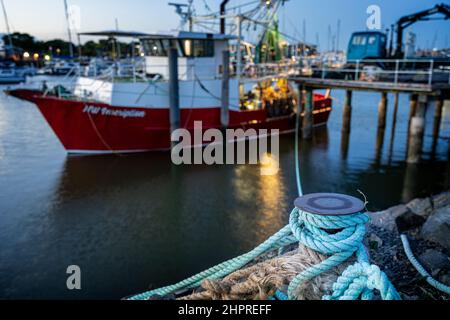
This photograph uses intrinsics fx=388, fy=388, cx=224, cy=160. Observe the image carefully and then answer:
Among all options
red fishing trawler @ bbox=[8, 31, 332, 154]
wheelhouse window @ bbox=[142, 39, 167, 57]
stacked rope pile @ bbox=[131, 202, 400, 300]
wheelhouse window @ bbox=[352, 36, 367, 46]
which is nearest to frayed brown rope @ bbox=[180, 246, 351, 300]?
stacked rope pile @ bbox=[131, 202, 400, 300]

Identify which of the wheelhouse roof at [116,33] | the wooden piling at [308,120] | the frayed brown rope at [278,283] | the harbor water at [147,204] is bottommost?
the harbor water at [147,204]

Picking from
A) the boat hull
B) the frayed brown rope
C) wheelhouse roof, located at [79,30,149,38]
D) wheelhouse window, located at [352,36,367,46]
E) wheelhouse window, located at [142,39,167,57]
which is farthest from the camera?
wheelhouse window, located at [352,36,367,46]

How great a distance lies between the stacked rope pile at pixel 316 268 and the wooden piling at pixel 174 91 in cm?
1420

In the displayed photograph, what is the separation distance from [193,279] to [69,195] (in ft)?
32.9

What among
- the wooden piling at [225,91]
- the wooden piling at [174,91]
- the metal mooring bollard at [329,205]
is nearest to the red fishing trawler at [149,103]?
the wooden piling at [225,91]

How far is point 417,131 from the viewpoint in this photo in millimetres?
14953

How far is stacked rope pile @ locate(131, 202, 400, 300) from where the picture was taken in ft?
8.98

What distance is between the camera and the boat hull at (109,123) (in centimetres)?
1606

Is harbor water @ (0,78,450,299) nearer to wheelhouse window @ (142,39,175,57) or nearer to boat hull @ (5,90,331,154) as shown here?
boat hull @ (5,90,331,154)

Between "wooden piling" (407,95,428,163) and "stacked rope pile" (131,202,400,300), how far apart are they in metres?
13.5

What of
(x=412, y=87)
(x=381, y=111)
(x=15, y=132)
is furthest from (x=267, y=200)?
(x=15, y=132)

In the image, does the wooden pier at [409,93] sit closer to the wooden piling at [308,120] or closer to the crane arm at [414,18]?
the wooden piling at [308,120]

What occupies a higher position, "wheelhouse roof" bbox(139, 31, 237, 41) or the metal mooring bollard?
"wheelhouse roof" bbox(139, 31, 237, 41)

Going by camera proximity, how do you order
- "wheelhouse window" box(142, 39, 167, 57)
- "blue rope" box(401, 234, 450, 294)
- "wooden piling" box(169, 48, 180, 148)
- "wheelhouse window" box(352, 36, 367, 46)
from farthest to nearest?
1. "wheelhouse window" box(352, 36, 367, 46)
2. "wheelhouse window" box(142, 39, 167, 57)
3. "wooden piling" box(169, 48, 180, 148)
4. "blue rope" box(401, 234, 450, 294)
